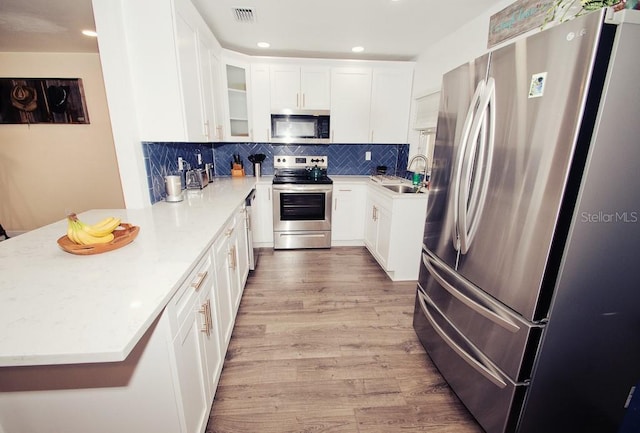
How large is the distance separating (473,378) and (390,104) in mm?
3205

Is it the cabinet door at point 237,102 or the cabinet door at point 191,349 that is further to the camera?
the cabinet door at point 237,102

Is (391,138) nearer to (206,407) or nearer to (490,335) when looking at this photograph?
(490,335)

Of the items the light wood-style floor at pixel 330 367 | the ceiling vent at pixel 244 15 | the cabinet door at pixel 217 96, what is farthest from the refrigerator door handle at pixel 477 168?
the cabinet door at pixel 217 96

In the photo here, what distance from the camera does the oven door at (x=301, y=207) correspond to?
11.1 feet

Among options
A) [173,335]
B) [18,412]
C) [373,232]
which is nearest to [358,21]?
[373,232]

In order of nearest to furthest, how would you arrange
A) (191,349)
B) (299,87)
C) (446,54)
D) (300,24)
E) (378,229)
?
(191,349), (300,24), (446,54), (378,229), (299,87)

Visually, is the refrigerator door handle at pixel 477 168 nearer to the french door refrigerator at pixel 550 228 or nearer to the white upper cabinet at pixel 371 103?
the french door refrigerator at pixel 550 228

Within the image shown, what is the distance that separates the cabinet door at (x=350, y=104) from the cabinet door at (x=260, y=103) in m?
0.85

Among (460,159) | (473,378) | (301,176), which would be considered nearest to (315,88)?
(301,176)

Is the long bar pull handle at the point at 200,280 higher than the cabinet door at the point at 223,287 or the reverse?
higher

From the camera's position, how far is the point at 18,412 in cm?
86

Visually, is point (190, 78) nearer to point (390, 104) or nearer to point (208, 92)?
point (208, 92)

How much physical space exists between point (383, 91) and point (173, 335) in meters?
3.56

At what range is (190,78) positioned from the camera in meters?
2.03
